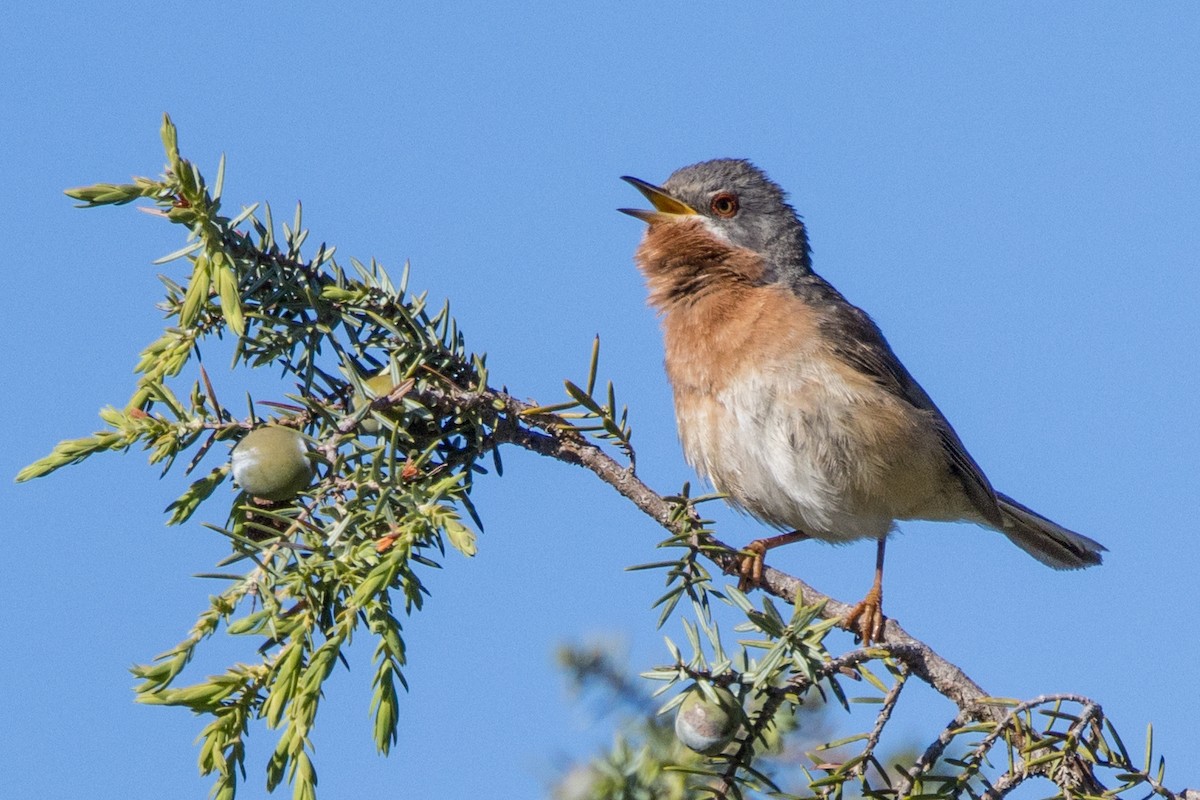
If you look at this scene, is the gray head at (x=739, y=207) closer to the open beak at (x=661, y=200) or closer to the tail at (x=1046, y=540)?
the open beak at (x=661, y=200)

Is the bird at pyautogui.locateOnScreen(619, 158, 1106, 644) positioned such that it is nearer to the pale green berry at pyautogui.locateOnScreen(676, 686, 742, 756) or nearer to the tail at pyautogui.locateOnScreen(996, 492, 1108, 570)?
the tail at pyautogui.locateOnScreen(996, 492, 1108, 570)

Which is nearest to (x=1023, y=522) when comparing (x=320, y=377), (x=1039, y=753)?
(x=1039, y=753)

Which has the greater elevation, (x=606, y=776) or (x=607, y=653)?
(x=607, y=653)

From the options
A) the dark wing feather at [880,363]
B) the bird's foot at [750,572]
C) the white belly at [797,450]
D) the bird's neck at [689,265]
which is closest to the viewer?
the bird's foot at [750,572]

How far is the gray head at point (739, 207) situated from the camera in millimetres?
6605

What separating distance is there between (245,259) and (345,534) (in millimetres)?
933

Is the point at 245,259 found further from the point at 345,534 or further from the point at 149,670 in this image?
the point at 149,670

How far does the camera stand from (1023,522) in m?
6.81

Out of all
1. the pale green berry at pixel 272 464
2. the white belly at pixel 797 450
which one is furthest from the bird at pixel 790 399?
the pale green berry at pixel 272 464

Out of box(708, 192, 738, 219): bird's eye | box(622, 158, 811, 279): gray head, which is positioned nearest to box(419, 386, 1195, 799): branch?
box(622, 158, 811, 279): gray head

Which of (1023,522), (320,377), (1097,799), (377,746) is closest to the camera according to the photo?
(377,746)

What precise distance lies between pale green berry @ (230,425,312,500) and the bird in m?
2.53

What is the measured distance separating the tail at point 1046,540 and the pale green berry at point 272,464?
4789 mm

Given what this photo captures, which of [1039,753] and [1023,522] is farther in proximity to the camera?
[1023,522]
